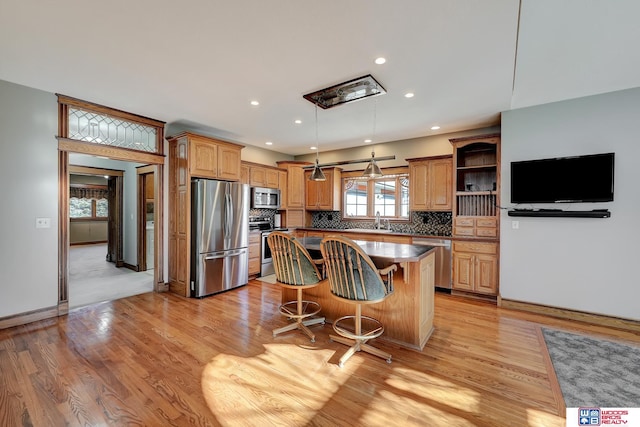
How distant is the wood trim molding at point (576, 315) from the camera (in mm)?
3208

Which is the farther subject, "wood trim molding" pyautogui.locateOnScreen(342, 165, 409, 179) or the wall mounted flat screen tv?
"wood trim molding" pyautogui.locateOnScreen(342, 165, 409, 179)

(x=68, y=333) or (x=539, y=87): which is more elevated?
(x=539, y=87)

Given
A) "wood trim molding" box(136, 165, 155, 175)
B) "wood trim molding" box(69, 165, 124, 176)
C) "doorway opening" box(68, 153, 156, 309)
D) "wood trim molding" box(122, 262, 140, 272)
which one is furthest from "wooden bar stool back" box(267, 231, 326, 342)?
"wood trim molding" box(69, 165, 124, 176)

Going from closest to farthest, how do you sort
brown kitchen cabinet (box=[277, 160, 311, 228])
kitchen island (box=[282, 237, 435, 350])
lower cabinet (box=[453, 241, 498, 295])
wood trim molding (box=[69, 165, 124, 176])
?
kitchen island (box=[282, 237, 435, 350])
lower cabinet (box=[453, 241, 498, 295])
wood trim molding (box=[69, 165, 124, 176])
brown kitchen cabinet (box=[277, 160, 311, 228])

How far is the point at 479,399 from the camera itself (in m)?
1.98

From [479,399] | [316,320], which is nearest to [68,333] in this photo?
[316,320]

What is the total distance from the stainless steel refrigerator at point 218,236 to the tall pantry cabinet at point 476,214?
369 centimetres

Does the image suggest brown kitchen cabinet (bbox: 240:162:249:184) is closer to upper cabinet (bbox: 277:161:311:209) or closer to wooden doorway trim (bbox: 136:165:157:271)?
upper cabinet (bbox: 277:161:311:209)

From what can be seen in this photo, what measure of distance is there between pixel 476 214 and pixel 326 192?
3148 mm

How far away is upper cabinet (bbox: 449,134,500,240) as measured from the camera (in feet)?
14.2

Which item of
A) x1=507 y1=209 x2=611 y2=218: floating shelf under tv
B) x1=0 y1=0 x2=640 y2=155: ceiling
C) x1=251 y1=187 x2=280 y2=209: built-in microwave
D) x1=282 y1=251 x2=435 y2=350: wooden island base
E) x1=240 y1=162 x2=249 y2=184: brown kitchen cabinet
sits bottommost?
x1=282 y1=251 x2=435 y2=350: wooden island base

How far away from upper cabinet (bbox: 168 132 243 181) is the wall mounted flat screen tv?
178 inches

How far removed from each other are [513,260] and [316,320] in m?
3.02

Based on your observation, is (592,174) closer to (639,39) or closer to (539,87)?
(539,87)
